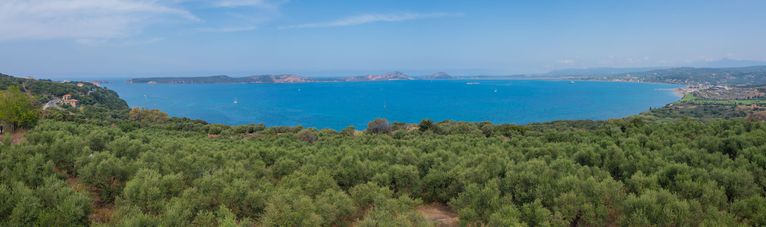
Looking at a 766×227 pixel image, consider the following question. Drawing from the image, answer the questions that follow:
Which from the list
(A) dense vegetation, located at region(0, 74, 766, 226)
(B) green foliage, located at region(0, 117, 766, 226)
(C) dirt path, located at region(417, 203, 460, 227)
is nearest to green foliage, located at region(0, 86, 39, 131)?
(B) green foliage, located at region(0, 117, 766, 226)

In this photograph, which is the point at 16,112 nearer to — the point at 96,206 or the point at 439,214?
the point at 96,206

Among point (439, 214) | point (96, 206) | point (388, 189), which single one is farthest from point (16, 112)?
point (439, 214)

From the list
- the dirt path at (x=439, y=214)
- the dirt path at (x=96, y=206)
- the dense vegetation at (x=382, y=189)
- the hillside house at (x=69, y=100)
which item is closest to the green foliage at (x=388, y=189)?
the dense vegetation at (x=382, y=189)

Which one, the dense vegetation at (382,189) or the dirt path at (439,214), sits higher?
the dense vegetation at (382,189)

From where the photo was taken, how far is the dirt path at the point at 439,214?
10501 millimetres

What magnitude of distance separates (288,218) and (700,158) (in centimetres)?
1460

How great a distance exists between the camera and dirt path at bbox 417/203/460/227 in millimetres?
10501

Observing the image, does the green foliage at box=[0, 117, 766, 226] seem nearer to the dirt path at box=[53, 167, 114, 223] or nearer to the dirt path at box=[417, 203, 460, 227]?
the dirt path at box=[53, 167, 114, 223]

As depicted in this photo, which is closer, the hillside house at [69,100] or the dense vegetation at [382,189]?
the dense vegetation at [382,189]

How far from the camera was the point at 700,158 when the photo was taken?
1410 centimetres

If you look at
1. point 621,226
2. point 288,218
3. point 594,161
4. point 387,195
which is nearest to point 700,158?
point 594,161

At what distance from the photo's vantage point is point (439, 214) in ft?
37.4

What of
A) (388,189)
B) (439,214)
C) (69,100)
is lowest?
(439,214)

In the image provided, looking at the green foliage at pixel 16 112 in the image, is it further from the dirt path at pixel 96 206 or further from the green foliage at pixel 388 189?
the dirt path at pixel 96 206
